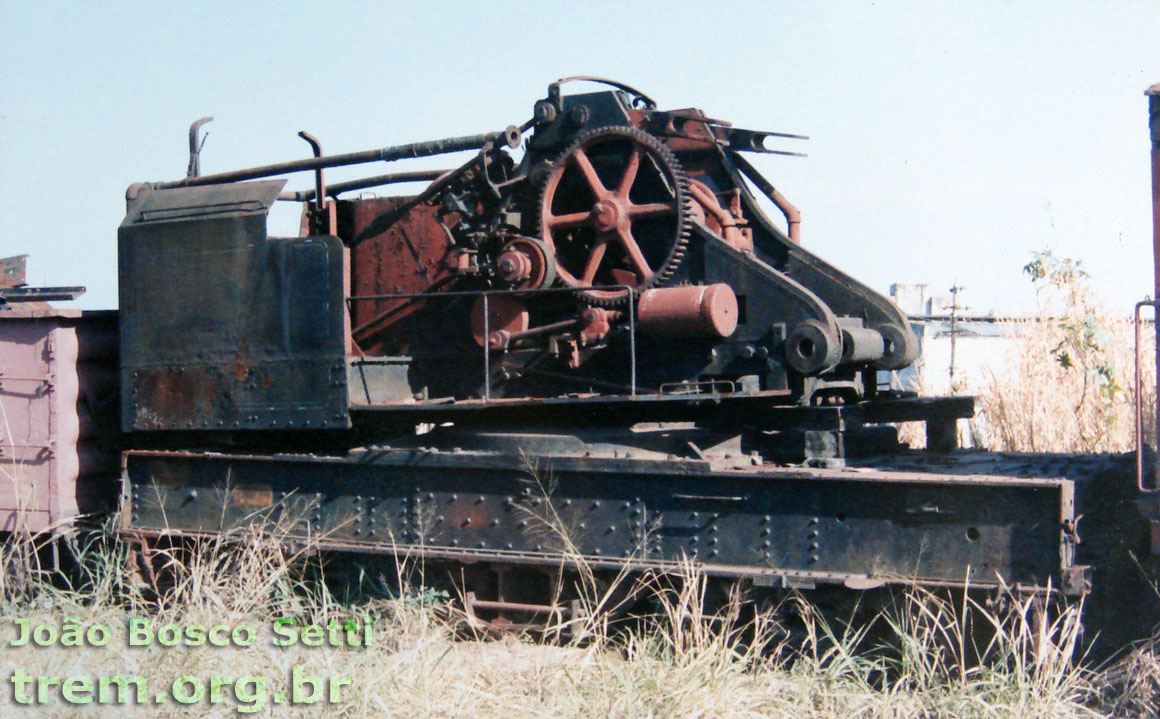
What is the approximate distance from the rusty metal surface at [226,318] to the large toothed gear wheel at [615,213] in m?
1.60

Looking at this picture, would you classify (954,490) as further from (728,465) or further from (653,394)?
(653,394)

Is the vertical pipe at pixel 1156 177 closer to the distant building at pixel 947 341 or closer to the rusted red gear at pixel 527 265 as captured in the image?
the rusted red gear at pixel 527 265

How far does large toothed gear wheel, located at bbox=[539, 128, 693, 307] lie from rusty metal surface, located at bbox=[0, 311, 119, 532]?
372 centimetres

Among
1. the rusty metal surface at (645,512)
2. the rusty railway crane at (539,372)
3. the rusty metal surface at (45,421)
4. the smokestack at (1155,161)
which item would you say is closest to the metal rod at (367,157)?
the rusty railway crane at (539,372)

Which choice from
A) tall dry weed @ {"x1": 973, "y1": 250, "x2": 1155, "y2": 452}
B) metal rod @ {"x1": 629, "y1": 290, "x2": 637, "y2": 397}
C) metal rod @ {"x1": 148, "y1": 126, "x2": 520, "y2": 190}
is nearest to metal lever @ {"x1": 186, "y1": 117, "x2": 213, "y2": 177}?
metal rod @ {"x1": 148, "y1": 126, "x2": 520, "y2": 190}

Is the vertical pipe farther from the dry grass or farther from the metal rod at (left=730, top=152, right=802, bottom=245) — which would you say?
the metal rod at (left=730, top=152, right=802, bottom=245)

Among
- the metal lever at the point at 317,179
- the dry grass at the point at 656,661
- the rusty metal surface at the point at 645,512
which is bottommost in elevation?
the dry grass at the point at 656,661

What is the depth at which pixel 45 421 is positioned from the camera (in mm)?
8852

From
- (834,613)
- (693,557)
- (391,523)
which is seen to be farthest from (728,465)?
(391,523)

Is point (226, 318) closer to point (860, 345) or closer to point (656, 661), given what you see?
point (656, 661)

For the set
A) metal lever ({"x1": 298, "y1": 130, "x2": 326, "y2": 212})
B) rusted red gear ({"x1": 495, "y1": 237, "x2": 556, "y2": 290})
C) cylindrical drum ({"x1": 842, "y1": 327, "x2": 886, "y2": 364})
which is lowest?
cylindrical drum ({"x1": 842, "y1": 327, "x2": 886, "y2": 364})

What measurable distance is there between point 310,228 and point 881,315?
14.5 feet

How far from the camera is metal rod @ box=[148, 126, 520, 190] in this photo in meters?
8.52

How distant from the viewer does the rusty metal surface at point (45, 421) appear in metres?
8.82
